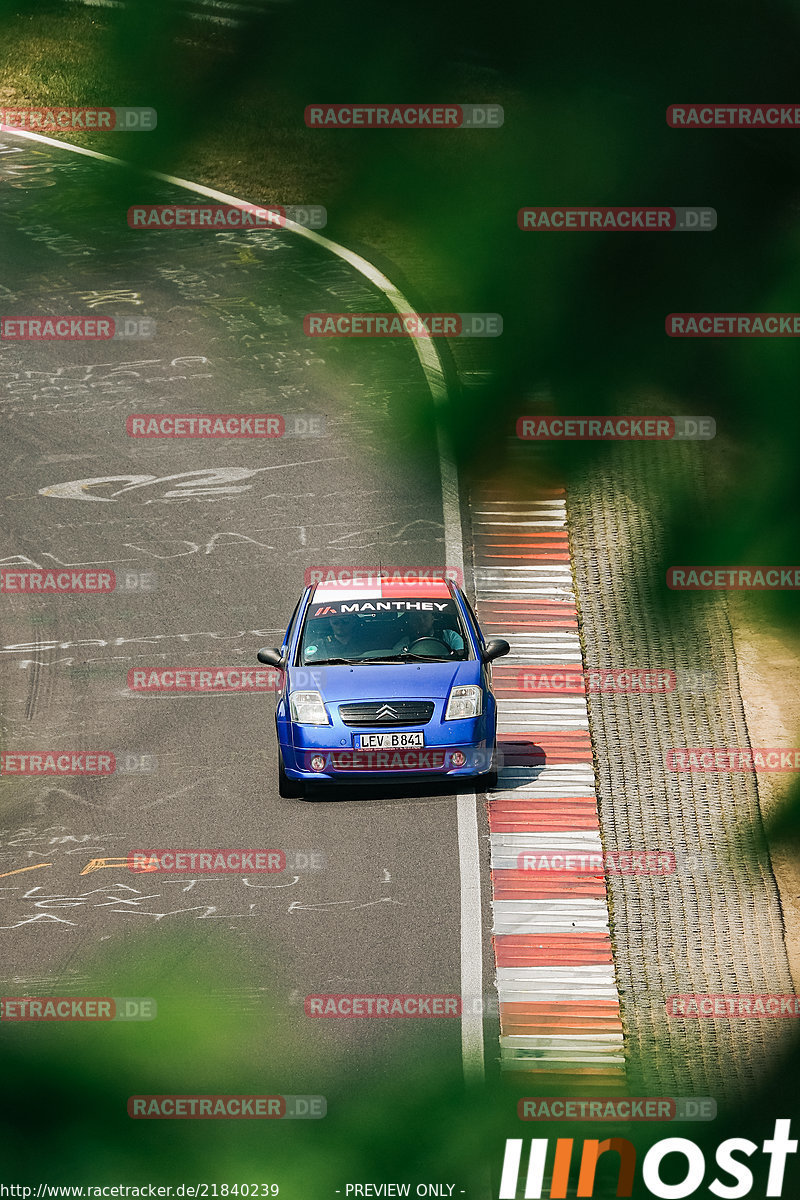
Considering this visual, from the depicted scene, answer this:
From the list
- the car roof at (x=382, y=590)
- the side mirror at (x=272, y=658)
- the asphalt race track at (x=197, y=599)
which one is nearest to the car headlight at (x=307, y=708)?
the asphalt race track at (x=197, y=599)

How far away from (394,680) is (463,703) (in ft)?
1.84

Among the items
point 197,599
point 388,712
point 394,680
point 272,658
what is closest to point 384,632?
point 394,680

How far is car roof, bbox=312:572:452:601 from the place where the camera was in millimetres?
11523

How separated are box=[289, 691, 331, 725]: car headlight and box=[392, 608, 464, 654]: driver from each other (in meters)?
0.88

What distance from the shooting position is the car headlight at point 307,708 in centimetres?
1071

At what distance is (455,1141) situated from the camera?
8.14 feet

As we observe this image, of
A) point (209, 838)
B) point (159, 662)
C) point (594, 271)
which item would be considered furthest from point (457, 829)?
point (594, 271)

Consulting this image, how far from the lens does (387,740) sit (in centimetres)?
1055

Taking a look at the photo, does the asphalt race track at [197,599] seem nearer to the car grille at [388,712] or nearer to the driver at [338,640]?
the car grille at [388,712]

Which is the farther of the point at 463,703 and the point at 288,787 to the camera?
the point at 288,787

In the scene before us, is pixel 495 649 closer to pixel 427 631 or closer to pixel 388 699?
pixel 427 631

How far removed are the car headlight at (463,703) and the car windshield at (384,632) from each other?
0.37m

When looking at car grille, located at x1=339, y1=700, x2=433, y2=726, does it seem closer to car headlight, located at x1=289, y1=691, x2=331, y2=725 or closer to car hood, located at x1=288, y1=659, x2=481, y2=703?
car hood, located at x1=288, y1=659, x2=481, y2=703

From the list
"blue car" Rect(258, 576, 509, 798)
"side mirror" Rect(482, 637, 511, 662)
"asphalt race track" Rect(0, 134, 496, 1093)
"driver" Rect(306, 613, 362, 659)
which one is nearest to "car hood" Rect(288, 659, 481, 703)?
"blue car" Rect(258, 576, 509, 798)
